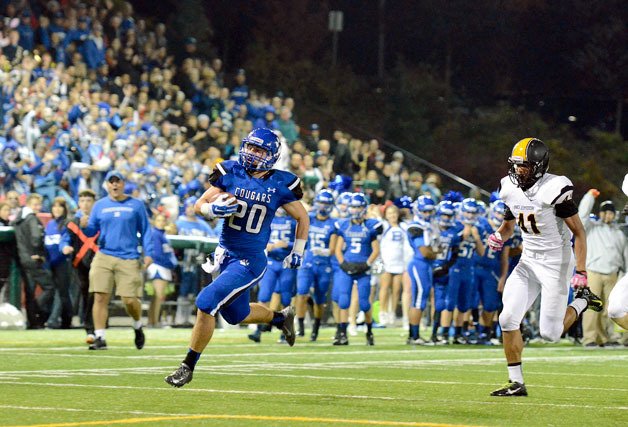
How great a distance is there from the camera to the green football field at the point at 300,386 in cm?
855

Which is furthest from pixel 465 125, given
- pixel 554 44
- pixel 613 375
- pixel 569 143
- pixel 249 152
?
pixel 249 152

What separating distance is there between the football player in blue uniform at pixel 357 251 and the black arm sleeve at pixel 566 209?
739cm

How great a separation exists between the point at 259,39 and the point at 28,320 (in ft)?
59.1

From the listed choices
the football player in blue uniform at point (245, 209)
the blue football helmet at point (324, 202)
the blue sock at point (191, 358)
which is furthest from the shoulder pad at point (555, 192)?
the blue football helmet at point (324, 202)

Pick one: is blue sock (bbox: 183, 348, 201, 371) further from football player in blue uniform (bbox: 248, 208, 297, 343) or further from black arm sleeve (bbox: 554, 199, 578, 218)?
football player in blue uniform (bbox: 248, 208, 297, 343)

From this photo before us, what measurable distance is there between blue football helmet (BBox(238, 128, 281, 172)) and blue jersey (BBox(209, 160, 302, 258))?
104 millimetres

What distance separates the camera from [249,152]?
10.4 meters

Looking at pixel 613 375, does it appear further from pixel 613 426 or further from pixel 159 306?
pixel 159 306

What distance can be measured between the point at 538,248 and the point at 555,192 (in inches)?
19.1

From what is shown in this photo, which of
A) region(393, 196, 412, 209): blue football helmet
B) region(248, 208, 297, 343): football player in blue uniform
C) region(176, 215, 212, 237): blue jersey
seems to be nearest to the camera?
region(248, 208, 297, 343): football player in blue uniform

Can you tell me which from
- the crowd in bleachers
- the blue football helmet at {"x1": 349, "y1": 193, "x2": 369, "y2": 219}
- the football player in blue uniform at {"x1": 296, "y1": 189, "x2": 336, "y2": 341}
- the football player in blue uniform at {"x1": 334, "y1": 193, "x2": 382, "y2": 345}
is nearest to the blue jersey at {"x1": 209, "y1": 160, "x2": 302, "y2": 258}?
the crowd in bleachers

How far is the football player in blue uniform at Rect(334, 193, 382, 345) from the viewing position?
703 inches

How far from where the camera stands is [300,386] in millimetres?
10898

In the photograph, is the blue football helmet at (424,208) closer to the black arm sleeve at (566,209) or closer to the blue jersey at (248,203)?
the black arm sleeve at (566,209)
